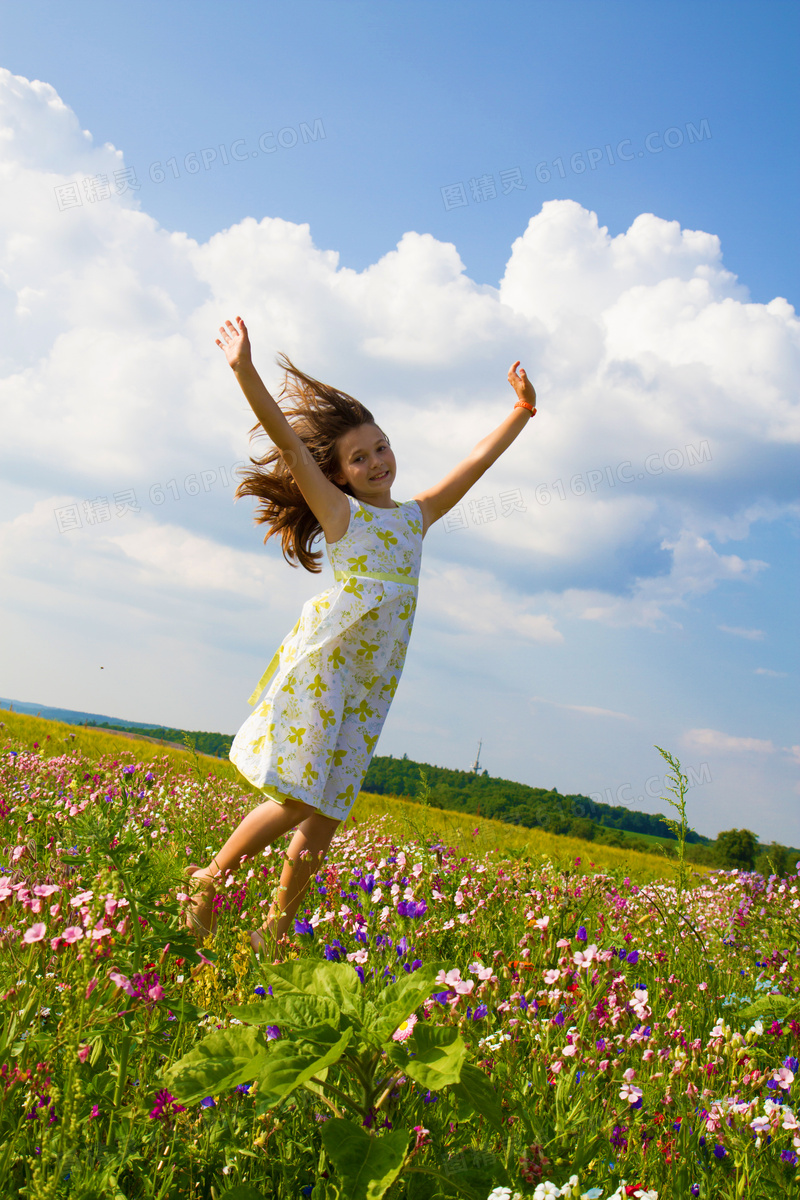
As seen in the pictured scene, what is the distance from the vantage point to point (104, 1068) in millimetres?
2041

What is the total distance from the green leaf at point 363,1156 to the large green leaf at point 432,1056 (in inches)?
4.5

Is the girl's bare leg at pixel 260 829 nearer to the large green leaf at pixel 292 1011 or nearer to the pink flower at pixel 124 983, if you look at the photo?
the pink flower at pixel 124 983

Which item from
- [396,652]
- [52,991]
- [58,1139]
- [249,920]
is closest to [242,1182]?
[58,1139]

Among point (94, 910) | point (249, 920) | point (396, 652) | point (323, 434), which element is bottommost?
point (249, 920)

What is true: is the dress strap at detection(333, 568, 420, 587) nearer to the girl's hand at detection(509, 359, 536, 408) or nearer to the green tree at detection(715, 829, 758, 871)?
the girl's hand at detection(509, 359, 536, 408)

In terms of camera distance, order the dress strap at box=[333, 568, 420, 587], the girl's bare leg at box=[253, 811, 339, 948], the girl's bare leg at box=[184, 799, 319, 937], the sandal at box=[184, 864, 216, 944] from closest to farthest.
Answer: the sandal at box=[184, 864, 216, 944] < the girl's bare leg at box=[253, 811, 339, 948] < the girl's bare leg at box=[184, 799, 319, 937] < the dress strap at box=[333, 568, 420, 587]

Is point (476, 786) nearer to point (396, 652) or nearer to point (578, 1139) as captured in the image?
point (396, 652)

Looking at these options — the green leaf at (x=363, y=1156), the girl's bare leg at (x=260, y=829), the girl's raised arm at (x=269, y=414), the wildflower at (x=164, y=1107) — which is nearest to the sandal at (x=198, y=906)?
the girl's bare leg at (x=260, y=829)

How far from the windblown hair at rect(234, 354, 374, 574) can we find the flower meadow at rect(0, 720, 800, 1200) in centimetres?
254

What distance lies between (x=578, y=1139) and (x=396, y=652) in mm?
2732

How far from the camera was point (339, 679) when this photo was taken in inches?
159

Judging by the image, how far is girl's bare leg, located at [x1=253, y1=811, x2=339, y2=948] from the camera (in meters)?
3.52

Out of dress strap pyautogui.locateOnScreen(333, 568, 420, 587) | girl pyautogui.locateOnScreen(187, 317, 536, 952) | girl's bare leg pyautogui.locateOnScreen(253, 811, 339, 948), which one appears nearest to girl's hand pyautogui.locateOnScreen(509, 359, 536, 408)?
girl pyautogui.locateOnScreen(187, 317, 536, 952)

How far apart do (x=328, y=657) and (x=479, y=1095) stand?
268 cm
